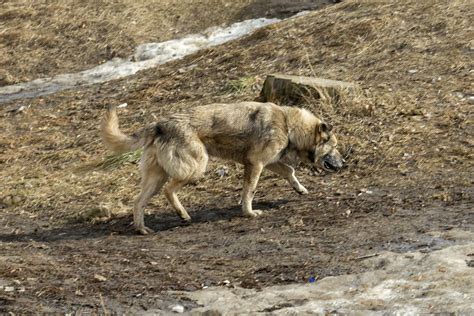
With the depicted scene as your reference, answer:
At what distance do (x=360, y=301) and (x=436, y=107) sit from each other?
576 centimetres

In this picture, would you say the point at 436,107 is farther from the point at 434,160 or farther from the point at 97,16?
the point at 97,16

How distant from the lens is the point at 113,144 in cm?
930

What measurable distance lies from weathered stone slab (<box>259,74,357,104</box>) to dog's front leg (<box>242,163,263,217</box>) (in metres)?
2.60

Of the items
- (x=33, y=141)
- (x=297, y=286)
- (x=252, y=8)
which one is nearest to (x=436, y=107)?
(x=297, y=286)

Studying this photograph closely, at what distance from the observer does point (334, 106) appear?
11875mm

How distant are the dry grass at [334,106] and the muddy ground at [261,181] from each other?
30 millimetres

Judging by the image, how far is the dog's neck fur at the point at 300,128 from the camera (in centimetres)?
985

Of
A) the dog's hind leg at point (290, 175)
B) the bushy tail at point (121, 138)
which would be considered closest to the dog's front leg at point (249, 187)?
the dog's hind leg at point (290, 175)

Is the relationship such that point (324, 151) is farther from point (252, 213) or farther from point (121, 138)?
point (121, 138)

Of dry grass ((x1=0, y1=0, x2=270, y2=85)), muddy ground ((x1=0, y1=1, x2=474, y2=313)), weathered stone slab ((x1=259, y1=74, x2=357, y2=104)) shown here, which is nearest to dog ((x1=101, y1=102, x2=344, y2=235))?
muddy ground ((x1=0, y1=1, x2=474, y2=313))

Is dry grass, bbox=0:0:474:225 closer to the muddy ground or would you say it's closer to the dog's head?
the muddy ground

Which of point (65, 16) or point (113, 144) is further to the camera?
point (65, 16)

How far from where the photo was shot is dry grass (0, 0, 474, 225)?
10.4 m

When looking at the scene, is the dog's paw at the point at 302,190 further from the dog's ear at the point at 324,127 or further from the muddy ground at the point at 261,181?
the dog's ear at the point at 324,127
